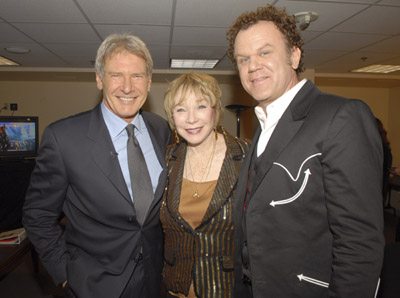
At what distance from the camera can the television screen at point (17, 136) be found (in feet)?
13.9

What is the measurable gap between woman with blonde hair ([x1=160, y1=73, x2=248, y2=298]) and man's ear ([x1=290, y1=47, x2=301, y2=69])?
1.78ft

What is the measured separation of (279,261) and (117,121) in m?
1.17

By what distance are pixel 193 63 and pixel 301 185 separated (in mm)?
5373

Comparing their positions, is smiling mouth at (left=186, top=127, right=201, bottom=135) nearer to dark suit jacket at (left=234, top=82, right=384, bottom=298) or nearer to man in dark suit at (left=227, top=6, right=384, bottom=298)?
man in dark suit at (left=227, top=6, right=384, bottom=298)

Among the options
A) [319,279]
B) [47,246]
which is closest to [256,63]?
[319,279]

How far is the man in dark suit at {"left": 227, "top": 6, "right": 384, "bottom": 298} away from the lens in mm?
945

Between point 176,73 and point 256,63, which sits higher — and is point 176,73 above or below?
above

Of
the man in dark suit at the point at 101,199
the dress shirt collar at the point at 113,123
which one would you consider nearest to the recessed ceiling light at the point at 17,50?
the man in dark suit at the point at 101,199

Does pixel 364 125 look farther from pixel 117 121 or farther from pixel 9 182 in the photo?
pixel 9 182

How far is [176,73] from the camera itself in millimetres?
6613

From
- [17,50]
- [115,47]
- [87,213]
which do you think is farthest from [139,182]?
[17,50]

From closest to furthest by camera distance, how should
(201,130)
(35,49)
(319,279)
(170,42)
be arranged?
1. (319,279)
2. (201,130)
3. (170,42)
4. (35,49)

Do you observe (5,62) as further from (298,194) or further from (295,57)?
(298,194)

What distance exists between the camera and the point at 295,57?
55.5 inches
